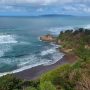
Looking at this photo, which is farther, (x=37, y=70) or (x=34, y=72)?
(x=37, y=70)

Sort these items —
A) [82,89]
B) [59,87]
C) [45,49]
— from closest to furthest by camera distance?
[82,89] → [59,87] → [45,49]

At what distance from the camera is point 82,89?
27.7 m

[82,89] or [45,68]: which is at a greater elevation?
[82,89]

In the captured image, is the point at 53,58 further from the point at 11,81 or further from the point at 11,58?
the point at 11,81

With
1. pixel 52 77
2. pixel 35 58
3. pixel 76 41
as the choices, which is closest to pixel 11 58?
pixel 35 58

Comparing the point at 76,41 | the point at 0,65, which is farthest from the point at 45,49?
the point at 0,65

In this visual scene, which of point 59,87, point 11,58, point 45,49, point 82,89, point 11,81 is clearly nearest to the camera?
point 82,89

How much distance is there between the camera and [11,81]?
33031 mm

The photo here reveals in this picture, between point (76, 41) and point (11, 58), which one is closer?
point (11, 58)

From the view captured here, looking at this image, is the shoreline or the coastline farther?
the coastline

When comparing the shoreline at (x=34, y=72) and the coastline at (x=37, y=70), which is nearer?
the shoreline at (x=34, y=72)

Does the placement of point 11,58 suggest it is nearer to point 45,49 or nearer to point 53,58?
point 53,58

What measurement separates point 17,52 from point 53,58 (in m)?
10.1

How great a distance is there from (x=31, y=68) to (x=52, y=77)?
1995 centimetres
